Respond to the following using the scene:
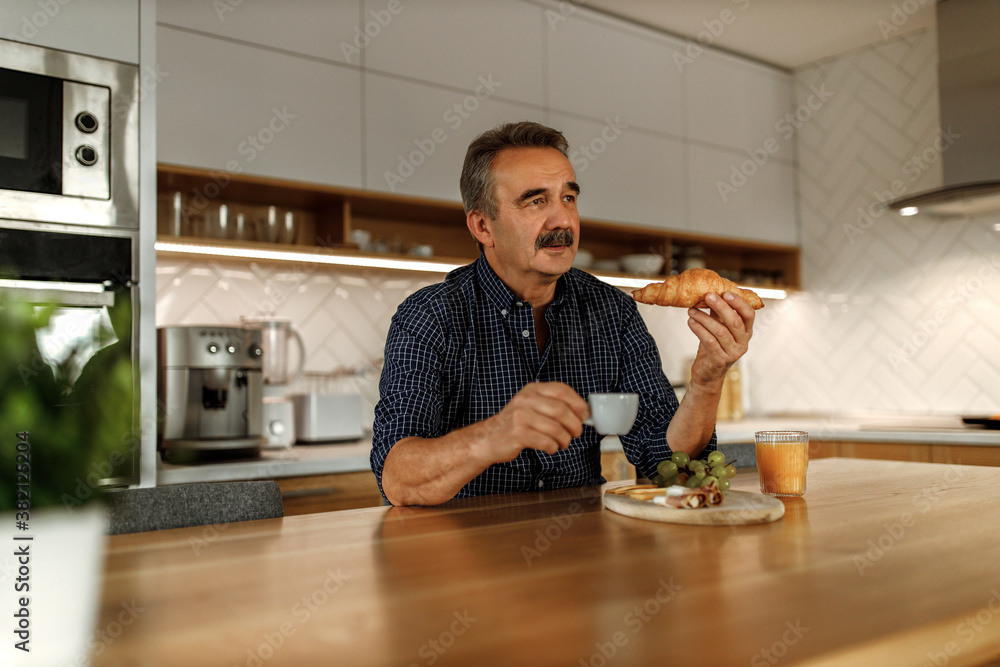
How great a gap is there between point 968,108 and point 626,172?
145cm

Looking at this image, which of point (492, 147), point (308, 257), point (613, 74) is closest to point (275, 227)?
point (308, 257)

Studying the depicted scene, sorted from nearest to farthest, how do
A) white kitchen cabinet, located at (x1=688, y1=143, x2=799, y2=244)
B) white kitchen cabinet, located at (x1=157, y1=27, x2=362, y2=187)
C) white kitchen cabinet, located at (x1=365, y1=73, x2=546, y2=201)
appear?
1. white kitchen cabinet, located at (x1=157, y1=27, x2=362, y2=187)
2. white kitchen cabinet, located at (x1=365, y1=73, x2=546, y2=201)
3. white kitchen cabinet, located at (x1=688, y1=143, x2=799, y2=244)

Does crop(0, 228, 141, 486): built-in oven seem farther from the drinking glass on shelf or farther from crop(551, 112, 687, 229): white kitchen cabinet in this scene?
crop(551, 112, 687, 229): white kitchen cabinet

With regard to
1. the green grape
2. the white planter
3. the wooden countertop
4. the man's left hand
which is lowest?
the wooden countertop

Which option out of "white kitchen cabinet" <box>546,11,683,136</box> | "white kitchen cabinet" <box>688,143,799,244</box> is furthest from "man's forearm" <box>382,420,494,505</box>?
"white kitchen cabinet" <box>688,143,799,244</box>

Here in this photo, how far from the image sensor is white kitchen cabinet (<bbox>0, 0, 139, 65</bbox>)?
2016 mm

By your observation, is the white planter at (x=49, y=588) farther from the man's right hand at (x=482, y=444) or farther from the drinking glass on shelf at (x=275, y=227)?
the drinking glass on shelf at (x=275, y=227)

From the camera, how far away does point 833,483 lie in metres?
1.53

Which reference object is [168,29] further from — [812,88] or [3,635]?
[812,88]

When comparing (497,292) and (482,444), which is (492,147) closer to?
(497,292)

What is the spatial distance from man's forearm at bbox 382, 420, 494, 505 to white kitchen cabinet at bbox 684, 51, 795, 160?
9.87 ft

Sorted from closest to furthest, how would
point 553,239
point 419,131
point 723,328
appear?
point 723,328, point 553,239, point 419,131

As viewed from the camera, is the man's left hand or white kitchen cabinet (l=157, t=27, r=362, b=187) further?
white kitchen cabinet (l=157, t=27, r=362, b=187)

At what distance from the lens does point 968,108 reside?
3.44 metres
